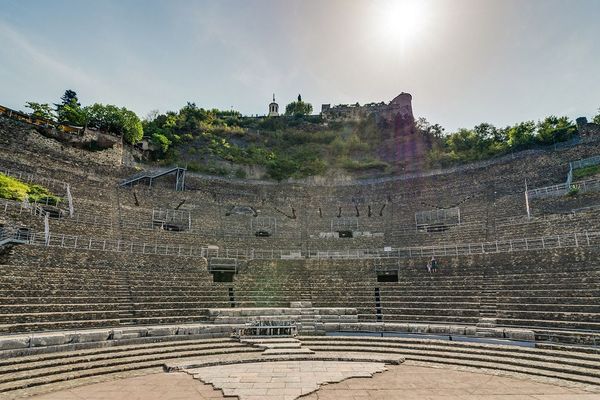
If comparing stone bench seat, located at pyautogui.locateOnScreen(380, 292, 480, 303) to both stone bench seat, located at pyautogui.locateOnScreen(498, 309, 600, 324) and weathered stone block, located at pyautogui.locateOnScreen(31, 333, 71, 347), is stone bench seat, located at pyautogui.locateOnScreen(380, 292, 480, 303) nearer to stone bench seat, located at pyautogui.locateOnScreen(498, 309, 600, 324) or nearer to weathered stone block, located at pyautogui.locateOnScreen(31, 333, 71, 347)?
stone bench seat, located at pyautogui.locateOnScreen(498, 309, 600, 324)

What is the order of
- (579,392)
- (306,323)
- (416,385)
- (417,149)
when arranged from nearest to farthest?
(579,392)
(416,385)
(306,323)
(417,149)

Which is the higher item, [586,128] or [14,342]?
[586,128]

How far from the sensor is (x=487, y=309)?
46.7 feet

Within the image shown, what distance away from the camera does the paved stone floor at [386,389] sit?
25.0 feet

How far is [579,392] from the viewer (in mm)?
7703

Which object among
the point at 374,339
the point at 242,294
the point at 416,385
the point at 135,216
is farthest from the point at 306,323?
the point at 135,216

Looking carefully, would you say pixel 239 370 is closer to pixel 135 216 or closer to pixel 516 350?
pixel 516 350

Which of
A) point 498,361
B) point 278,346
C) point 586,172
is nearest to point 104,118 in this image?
point 278,346

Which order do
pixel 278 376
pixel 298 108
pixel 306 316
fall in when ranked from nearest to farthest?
pixel 278 376, pixel 306 316, pixel 298 108

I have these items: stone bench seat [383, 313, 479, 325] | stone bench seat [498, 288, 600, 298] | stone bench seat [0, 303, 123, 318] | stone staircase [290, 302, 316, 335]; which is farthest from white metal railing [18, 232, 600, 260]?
stone staircase [290, 302, 316, 335]

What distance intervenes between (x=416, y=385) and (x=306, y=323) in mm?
6821

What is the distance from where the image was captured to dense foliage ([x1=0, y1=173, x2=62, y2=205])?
19.3m

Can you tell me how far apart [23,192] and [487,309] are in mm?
25458

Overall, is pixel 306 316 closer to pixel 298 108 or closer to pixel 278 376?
pixel 278 376
